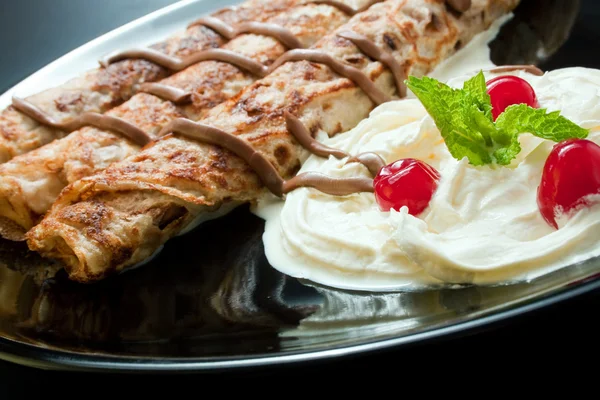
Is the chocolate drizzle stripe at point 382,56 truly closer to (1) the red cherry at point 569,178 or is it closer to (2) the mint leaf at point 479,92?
(2) the mint leaf at point 479,92

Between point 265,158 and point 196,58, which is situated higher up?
point 196,58

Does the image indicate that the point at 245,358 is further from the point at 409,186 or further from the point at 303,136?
the point at 303,136

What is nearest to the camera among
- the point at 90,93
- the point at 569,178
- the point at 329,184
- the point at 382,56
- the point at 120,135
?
the point at 569,178

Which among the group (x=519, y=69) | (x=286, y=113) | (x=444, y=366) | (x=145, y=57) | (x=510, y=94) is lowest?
(x=519, y=69)

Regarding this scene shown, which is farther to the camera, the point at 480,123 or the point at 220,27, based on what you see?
the point at 220,27

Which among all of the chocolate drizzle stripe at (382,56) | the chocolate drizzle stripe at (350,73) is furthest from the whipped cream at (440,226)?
the chocolate drizzle stripe at (382,56)

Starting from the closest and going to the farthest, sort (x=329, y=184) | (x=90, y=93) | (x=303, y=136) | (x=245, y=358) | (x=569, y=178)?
(x=245, y=358)
(x=569, y=178)
(x=329, y=184)
(x=303, y=136)
(x=90, y=93)

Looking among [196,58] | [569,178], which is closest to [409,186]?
[569,178]
